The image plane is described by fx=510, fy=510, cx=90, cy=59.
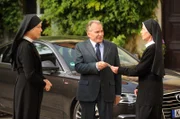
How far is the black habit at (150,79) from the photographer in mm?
5621

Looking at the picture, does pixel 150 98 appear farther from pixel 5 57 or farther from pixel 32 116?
pixel 5 57

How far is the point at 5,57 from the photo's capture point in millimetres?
8914

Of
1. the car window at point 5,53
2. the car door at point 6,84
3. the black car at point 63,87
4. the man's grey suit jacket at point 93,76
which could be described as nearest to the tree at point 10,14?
the car window at point 5,53

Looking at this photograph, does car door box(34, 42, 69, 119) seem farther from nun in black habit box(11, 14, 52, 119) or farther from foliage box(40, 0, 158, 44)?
foliage box(40, 0, 158, 44)

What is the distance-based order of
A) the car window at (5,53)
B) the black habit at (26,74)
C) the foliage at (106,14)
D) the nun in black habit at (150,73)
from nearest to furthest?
the nun in black habit at (150,73) → the black habit at (26,74) → the car window at (5,53) → the foliage at (106,14)

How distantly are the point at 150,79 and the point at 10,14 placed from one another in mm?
9064

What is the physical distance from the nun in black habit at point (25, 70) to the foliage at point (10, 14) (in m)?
8.44

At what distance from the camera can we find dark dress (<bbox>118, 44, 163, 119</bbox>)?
5711 mm

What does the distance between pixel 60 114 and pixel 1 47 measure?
2.29 metres

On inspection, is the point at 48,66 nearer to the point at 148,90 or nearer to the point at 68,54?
the point at 68,54

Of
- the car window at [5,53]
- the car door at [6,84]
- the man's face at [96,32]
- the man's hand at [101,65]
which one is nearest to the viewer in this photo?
the man's hand at [101,65]

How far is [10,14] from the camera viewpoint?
14.2 metres

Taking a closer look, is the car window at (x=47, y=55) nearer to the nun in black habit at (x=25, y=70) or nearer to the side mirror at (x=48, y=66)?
the side mirror at (x=48, y=66)

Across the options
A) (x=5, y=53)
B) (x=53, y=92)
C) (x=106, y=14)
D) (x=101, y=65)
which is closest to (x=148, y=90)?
(x=101, y=65)
